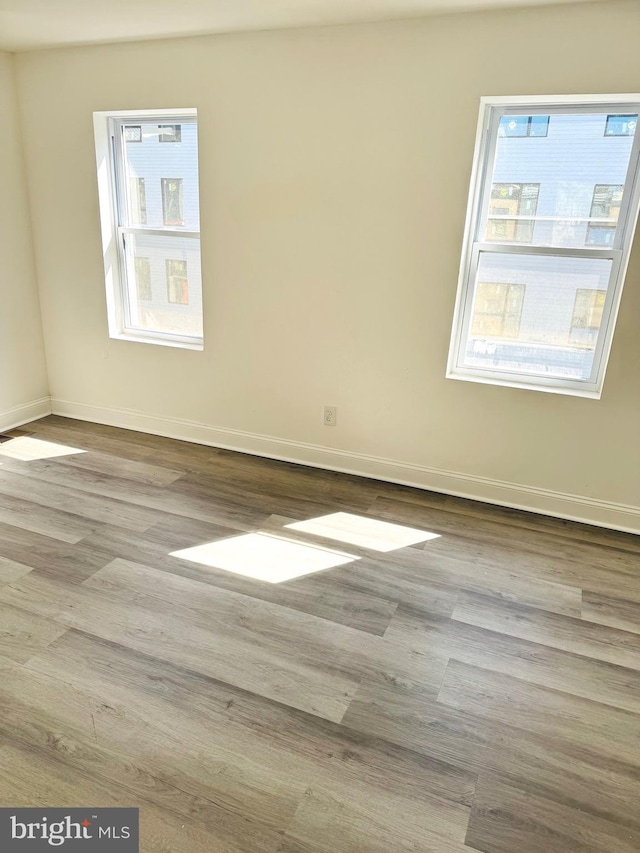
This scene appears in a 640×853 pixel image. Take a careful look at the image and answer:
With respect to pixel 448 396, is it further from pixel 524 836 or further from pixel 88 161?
pixel 88 161

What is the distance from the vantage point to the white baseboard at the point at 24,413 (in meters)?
4.01

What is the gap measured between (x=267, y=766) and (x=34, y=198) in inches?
151

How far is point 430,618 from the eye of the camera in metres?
2.29

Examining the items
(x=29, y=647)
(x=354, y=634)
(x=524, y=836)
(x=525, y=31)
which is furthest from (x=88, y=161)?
(x=524, y=836)

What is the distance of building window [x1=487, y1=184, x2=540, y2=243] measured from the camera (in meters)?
2.86

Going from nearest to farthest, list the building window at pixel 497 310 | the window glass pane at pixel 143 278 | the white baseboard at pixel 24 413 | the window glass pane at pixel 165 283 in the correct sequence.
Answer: the building window at pixel 497 310 → the window glass pane at pixel 165 283 → the window glass pane at pixel 143 278 → the white baseboard at pixel 24 413

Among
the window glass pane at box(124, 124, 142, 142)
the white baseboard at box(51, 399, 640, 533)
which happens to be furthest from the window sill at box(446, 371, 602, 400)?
the window glass pane at box(124, 124, 142, 142)

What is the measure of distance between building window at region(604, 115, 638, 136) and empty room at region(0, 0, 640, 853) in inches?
0.5

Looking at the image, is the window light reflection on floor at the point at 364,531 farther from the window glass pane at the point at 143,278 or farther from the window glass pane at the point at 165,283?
the window glass pane at the point at 143,278

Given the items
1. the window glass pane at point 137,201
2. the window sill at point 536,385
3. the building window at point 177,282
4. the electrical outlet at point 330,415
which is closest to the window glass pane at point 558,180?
the window sill at point 536,385

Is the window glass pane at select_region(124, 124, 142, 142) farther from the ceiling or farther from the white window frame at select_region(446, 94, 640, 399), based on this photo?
the white window frame at select_region(446, 94, 640, 399)

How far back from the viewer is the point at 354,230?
310cm

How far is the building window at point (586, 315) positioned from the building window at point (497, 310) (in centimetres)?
27

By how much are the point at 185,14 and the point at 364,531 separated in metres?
2.71
